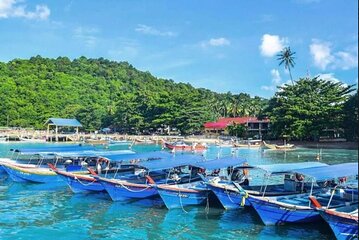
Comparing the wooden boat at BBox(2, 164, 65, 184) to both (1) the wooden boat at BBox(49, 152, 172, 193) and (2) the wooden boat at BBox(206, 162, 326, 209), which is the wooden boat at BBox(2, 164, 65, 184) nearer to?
(1) the wooden boat at BBox(49, 152, 172, 193)

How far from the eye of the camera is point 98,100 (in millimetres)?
125438

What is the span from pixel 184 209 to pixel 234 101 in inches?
4335

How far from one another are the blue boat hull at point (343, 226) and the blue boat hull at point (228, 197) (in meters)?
5.21

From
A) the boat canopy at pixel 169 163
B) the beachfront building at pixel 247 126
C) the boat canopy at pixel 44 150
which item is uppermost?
the beachfront building at pixel 247 126

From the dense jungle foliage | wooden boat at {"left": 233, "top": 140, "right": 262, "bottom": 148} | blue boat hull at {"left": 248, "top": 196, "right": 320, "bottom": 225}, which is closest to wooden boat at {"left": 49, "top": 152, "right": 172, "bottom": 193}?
blue boat hull at {"left": 248, "top": 196, "right": 320, "bottom": 225}

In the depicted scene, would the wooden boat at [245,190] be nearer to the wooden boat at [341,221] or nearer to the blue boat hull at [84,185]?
the wooden boat at [341,221]

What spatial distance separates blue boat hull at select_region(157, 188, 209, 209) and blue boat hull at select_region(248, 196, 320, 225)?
3877 mm

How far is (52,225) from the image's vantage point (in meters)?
18.4

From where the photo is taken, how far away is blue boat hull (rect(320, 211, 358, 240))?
44.9 ft

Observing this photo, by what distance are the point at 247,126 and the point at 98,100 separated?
53813 mm

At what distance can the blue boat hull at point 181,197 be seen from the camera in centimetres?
2017

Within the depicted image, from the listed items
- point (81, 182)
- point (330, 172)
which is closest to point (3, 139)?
point (81, 182)

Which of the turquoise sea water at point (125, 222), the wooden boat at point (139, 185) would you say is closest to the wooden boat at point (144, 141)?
the turquoise sea water at point (125, 222)

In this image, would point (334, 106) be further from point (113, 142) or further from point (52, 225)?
point (52, 225)
